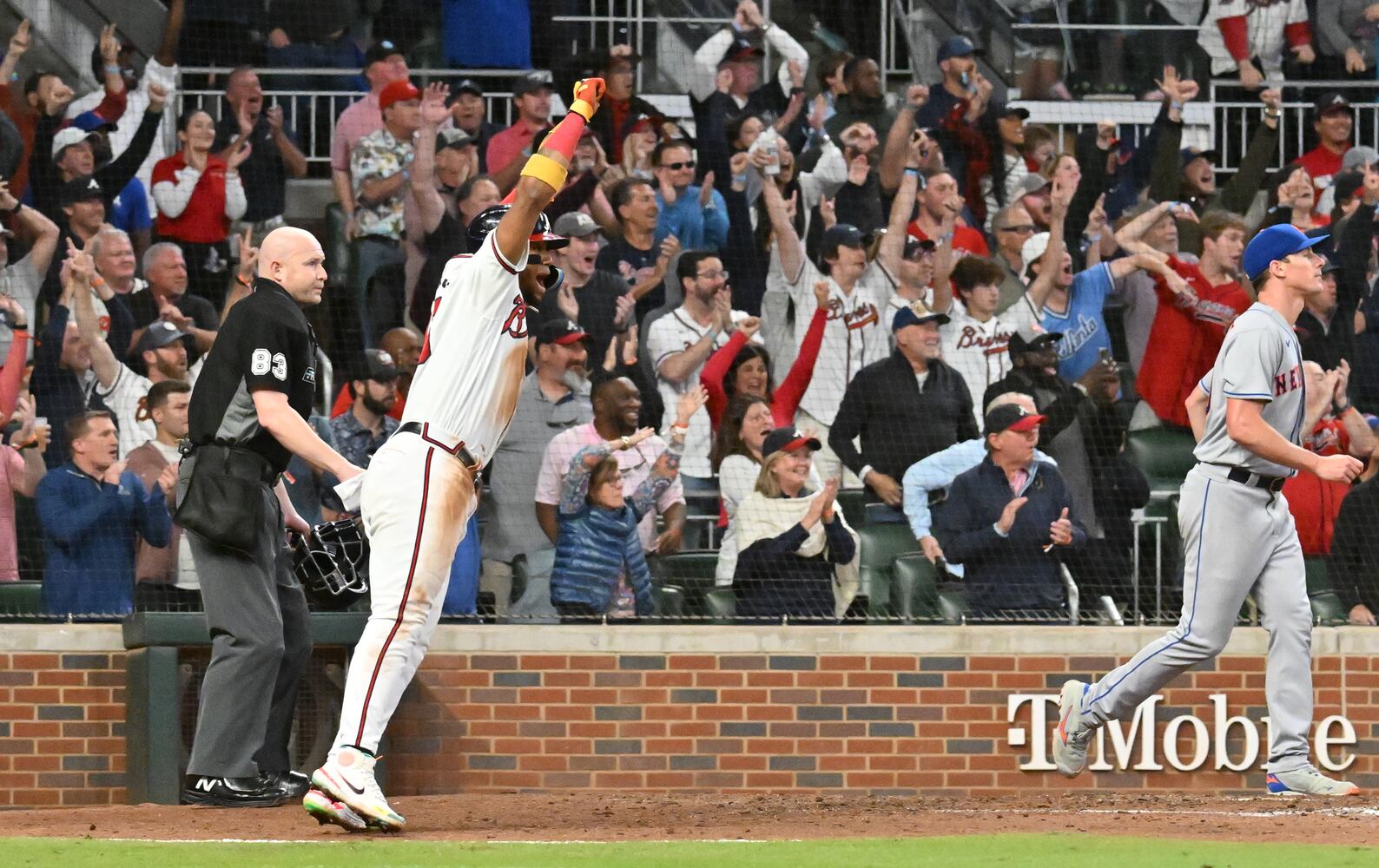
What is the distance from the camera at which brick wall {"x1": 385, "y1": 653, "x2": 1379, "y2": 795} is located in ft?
26.3

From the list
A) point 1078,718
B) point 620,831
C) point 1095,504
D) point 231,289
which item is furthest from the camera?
point 231,289

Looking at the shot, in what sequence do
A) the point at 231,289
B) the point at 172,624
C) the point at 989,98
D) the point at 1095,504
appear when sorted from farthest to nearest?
the point at 989,98 → the point at 231,289 → the point at 1095,504 → the point at 172,624

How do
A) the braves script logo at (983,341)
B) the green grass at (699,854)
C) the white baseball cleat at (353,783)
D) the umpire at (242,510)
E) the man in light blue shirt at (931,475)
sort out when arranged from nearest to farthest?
the green grass at (699,854) < the white baseball cleat at (353,783) < the umpire at (242,510) < the man in light blue shirt at (931,475) < the braves script logo at (983,341)

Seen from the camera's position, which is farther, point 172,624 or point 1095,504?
point 1095,504

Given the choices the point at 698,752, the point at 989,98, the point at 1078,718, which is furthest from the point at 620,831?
the point at 989,98

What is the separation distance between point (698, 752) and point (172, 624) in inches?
89.1

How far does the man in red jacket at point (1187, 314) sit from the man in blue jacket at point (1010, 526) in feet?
4.12

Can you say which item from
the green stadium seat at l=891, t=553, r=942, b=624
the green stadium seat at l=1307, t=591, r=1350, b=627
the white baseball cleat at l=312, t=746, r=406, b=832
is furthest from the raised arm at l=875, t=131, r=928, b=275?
the white baseball cleat at l=312, t=746, r=406, b=832

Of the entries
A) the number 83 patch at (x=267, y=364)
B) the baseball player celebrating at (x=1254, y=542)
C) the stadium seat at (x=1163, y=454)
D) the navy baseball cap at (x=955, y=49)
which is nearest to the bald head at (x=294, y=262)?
the number 83 patch at (x=267, y=364)

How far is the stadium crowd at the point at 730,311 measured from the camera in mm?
8281

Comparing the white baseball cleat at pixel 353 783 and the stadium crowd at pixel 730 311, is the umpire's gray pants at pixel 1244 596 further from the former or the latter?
the white baseball cleat at pixel 353 783

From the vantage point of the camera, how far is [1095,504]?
8.67 meters

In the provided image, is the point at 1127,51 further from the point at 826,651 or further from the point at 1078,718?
the point at 1078,718

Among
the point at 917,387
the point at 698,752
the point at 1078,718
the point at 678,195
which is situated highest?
the point at 678,195
